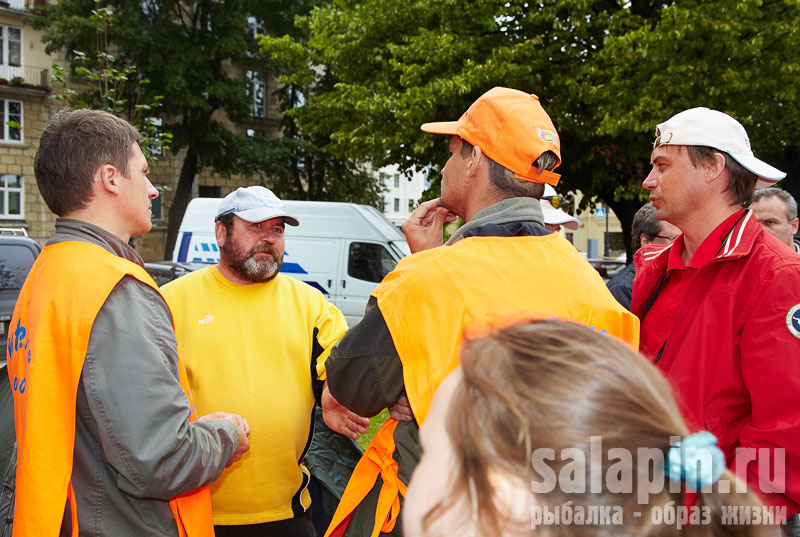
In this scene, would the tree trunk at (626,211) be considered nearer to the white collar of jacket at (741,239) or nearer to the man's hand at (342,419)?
the white collar of jacket at (741,239)

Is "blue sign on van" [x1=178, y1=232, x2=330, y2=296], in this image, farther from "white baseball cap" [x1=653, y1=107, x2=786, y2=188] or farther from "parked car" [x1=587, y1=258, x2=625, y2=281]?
"parked car" [x1=587, y1=258, x2=625, y2=281]

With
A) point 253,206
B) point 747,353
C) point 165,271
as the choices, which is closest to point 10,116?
point 165,271

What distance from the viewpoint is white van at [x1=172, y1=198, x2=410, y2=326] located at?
12281mm

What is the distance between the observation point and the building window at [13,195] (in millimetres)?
28859

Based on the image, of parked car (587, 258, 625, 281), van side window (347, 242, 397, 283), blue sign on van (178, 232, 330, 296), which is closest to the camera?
van side window (347, 242, 397, 283)

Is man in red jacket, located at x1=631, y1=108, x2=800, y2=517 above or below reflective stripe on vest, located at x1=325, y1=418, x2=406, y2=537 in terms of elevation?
above

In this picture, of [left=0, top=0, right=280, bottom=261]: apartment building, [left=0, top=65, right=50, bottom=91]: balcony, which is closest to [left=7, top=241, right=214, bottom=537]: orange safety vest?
[left=0, top=0, right=280, bottom=261]: apartment building

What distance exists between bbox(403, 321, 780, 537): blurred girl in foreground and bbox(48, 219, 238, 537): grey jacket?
3.56 feet

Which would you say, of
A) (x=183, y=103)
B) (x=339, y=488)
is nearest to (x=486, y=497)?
(x=339, y=488)

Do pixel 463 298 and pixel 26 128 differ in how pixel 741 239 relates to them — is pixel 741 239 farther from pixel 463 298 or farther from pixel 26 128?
pixel 26 128

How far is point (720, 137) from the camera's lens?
237 centimetres

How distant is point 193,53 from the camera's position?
2427cm

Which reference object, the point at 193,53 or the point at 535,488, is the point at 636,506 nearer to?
the point at 535,488

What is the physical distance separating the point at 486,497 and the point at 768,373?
4.74ft
